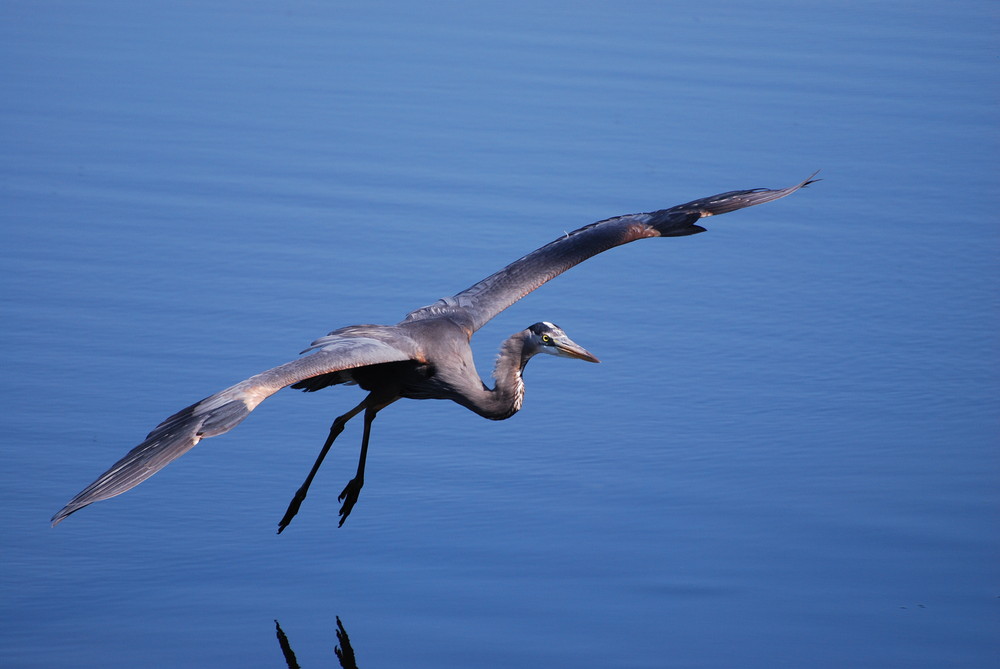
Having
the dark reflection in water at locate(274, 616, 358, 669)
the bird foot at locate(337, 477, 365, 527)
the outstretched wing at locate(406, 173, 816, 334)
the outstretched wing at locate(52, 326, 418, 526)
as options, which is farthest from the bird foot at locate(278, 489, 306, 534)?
the outstretched wing at locate(406, 173, 816, 334)

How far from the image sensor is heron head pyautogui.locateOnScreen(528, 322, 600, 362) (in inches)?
311

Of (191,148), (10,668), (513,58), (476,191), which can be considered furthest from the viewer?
(513,58)

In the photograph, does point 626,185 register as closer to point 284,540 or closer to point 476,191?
point 476,191

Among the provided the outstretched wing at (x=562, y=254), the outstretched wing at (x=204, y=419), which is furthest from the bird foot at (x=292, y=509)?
the outstretched wing at (x=562, y=254)

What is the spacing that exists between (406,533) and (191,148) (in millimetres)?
6017

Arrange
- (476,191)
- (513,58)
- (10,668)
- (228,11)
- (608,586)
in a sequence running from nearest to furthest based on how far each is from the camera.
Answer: (10,668), (608,586), (476,191), (513,58), (228,11)

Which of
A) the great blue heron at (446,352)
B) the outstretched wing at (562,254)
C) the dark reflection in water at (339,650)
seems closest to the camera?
the dark reflection in water at (339,650)

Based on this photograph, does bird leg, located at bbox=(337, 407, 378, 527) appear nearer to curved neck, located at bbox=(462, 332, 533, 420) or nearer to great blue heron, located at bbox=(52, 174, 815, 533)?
great blue heron, located at bbox=(52, 174, 815, 533)

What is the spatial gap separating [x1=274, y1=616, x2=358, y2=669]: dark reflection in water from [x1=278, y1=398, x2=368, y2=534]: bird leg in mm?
916

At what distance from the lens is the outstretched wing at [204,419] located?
6.21 metres

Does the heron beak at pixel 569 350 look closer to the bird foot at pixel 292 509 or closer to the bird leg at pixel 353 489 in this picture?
the bird leg at pixel 353 489

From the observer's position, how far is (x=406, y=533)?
7586 millimetres

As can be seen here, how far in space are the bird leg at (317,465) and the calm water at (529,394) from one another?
11 centimetres

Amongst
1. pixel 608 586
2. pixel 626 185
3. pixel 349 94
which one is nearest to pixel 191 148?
pixel 349 94
